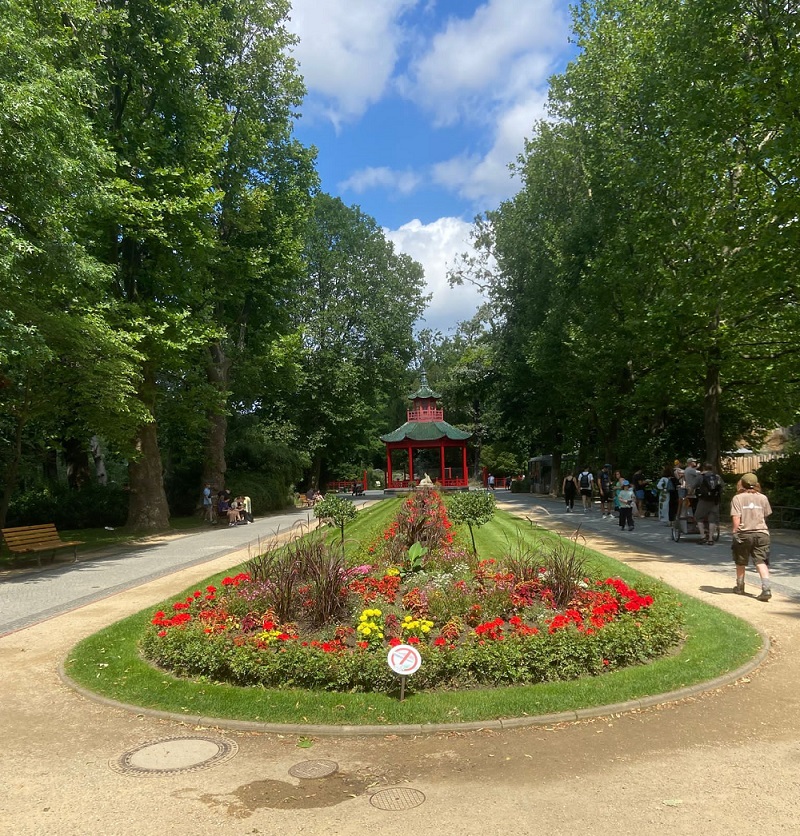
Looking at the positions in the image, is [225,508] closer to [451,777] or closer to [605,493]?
[605,493]

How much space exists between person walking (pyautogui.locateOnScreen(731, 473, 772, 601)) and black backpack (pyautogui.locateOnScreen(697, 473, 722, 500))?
15.0 ft

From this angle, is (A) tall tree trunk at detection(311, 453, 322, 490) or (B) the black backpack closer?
(B) the black backpack

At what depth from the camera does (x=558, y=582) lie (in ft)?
26.0

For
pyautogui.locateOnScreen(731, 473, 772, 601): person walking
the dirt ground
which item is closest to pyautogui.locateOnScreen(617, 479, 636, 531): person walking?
pyautogui.locateOnScreen(731, 473, 772, 601): person walking

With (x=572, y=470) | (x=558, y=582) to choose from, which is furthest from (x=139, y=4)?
(x=572, y=470)

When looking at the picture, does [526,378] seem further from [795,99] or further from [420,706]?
[420,706]

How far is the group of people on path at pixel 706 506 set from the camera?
951 cm

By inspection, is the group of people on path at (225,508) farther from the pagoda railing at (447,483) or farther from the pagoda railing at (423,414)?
the pagoda railing at (423,414)

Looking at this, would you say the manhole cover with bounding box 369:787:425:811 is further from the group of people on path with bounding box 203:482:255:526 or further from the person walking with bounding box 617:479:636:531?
the group of people on path with bounding box 203:482:255:526

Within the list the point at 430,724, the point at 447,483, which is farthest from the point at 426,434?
the point at 430,724

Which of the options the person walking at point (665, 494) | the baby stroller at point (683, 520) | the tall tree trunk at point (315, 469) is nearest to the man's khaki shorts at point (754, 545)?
the baby stroller at point (683, 520)

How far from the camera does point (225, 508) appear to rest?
27062 mm

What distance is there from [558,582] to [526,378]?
31.5 m

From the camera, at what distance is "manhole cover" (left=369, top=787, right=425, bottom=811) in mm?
4117
